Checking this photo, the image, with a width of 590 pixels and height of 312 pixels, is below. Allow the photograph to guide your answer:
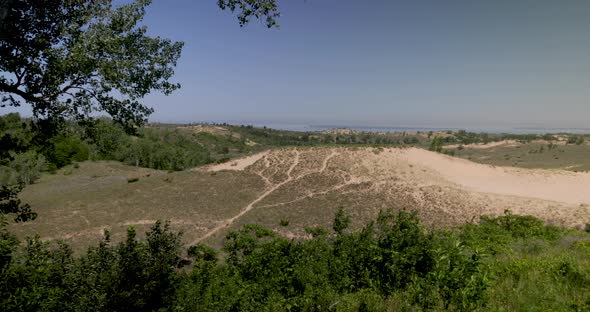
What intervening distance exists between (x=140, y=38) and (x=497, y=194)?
2391 centimetres

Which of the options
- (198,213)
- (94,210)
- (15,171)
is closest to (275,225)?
(198,213)

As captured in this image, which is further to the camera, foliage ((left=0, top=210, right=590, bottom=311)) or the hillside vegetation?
the hillside vegetation

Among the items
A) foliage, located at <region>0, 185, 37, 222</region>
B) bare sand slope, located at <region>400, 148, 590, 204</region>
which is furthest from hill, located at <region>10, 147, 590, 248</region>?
foliage, located at <region>0, 185, 37, 222</region>

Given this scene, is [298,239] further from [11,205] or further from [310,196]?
[11,205]

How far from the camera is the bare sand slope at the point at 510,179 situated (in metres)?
23.5

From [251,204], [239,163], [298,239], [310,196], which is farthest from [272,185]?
[298,239]

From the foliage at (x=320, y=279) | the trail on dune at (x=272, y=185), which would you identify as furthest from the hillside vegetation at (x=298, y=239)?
the trail on dune at (x=272, y=185)

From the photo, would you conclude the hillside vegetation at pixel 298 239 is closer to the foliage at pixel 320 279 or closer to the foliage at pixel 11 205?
the foliage at pixel 320 279

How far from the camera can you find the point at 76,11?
251 inches

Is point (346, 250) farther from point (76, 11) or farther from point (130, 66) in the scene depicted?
point (76, 11)

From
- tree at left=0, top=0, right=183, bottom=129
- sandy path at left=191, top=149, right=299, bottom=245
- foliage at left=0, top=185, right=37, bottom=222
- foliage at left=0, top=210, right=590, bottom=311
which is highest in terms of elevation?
tree at left=0, top=0, right=183, bottom=129

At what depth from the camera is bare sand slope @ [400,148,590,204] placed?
23.5 m

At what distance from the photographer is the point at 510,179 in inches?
1043

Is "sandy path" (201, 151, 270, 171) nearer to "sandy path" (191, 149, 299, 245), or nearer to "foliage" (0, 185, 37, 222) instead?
"sandy path" (191, 149, 299, 245)
